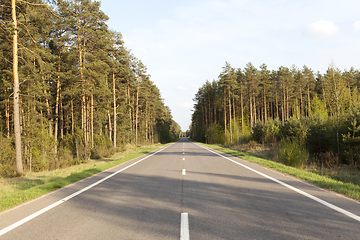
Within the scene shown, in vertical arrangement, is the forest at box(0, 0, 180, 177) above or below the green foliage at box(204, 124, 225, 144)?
above

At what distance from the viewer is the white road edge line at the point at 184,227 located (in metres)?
3.81

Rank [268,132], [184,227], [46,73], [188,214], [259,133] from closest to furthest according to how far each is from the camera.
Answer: [184,227]
[188,214]
[46,73]
[268,132]
[259,133]

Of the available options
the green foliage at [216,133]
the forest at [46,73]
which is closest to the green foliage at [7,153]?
the forest at [46,73]

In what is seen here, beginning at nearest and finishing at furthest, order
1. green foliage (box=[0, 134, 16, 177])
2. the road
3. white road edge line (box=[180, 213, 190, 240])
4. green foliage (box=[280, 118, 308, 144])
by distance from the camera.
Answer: white road edge line (box=[180, 213, 190, 240]) < the road < green foliage (box=[0, 134, 16, 177]) < green foliage (box=[280, 118, 308, 144])

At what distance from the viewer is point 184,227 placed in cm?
423

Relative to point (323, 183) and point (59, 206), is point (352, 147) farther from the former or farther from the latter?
point (59, 206)

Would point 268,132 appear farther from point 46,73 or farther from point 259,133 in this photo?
point 46,73

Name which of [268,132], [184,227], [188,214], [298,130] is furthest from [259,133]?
[184,227]

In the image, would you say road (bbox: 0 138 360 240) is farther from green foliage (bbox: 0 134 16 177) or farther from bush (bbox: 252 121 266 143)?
bush (bbox: 252 121 266 143)

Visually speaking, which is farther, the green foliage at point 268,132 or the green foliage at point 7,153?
the green foliage at point 268,132

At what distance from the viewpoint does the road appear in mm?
4035

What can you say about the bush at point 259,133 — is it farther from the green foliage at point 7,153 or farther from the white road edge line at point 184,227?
the white road edge line at point 184,227

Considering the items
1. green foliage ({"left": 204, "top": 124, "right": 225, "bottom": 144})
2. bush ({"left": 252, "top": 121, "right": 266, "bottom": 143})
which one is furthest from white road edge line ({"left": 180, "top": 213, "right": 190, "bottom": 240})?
green foliage ({"left": 204, "top": 124, "right": 225, "bottom": 144})

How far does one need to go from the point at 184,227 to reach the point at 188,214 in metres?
0.79
